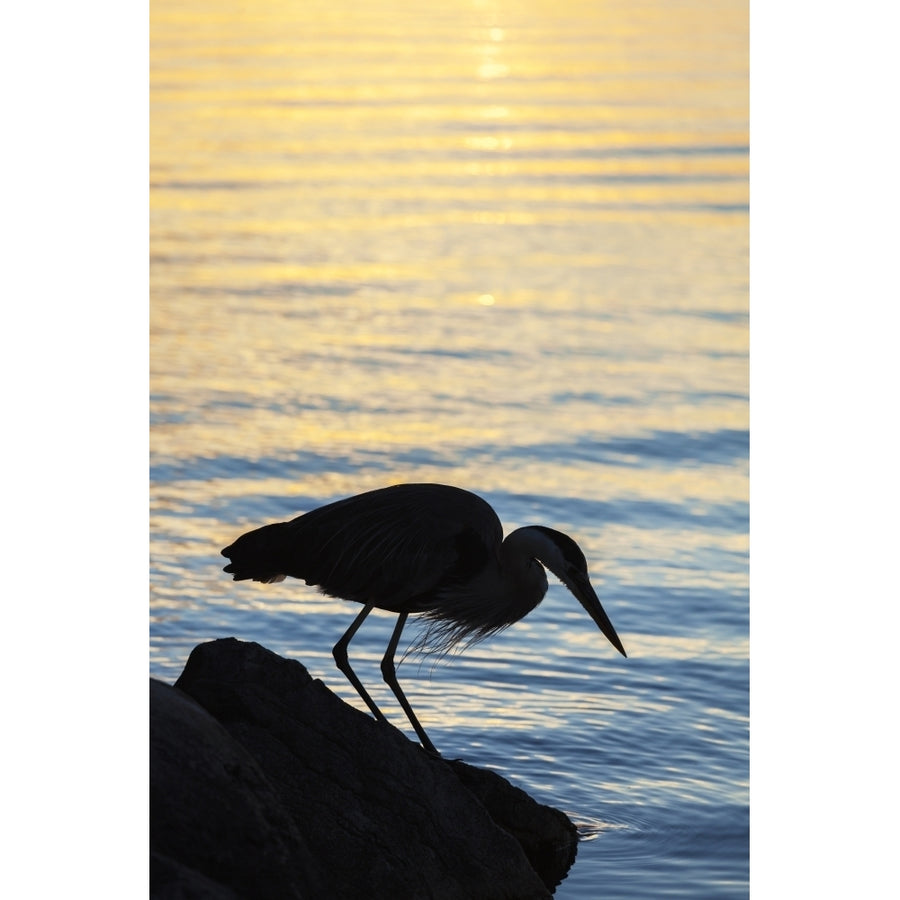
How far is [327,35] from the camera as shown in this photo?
2519cm

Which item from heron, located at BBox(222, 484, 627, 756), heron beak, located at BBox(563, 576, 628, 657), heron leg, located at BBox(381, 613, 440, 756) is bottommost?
heron leg, located at BBox(381, 613, 440, 756)

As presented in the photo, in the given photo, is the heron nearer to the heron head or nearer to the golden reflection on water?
the heron head

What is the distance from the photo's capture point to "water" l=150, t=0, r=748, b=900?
27.0ft

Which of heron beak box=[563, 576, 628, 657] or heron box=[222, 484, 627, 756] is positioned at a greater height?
heron box=[222, 484, 627, 756]

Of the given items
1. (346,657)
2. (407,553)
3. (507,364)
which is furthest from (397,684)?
(507,364)

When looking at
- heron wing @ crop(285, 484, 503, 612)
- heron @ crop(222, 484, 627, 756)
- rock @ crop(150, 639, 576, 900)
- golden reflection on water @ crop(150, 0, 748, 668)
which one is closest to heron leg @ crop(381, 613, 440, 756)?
heron @ crop(222, 484, 627, 756)

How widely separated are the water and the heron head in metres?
0.84

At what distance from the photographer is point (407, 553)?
685 centimetres

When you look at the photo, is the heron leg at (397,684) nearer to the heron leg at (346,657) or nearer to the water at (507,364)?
the heron leg at (346,657)

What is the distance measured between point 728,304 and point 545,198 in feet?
10.7

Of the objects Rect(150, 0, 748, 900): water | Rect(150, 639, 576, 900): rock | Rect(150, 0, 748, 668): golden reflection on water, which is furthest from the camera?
Rect(150, 0, 748, 668): golden reflection on water

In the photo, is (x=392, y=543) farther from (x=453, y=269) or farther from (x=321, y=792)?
(x=453, y=269)

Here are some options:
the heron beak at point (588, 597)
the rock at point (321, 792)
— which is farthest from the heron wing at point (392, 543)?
the rock at point (321, 792)

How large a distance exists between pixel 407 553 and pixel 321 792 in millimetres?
1143
